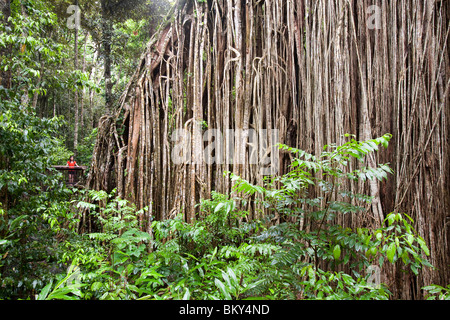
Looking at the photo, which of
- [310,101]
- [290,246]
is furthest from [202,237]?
[310,101]

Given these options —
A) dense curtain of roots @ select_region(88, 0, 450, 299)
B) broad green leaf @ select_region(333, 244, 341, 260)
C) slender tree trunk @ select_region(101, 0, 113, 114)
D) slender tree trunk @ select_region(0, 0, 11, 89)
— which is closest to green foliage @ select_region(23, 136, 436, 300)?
broad green leaf @ select_region(333, 244, 341, 260)

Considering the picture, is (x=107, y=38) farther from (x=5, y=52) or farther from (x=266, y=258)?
(x=266, y=258)

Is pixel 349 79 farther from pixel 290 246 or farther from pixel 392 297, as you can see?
pixel 392 297

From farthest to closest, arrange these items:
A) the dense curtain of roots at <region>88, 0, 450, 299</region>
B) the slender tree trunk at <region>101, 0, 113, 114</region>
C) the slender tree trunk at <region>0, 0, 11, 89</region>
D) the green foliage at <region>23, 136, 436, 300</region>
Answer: the slender tree trunk at <region>101, 0, 113, 114</region>
the slender tree trunk at <region>0, 0, 11, 89</region>
the dense curtain of roots at <region>88, 0, 450, 299</region>
the green foliage at <region>23, 136, 436, 300</region>

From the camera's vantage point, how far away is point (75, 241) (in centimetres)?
217

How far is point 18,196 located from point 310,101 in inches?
109

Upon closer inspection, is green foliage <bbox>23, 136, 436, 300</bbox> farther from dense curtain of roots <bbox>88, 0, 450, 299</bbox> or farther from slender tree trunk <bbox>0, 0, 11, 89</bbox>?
slender tree trunk <bbox>0, 0, 11, 89</bbox>

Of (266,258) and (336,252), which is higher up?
(336,252)

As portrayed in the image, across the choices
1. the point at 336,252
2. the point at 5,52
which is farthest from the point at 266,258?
the point at 5,52

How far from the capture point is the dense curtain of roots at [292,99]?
180 centimetres

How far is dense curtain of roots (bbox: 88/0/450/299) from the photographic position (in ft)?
5.91

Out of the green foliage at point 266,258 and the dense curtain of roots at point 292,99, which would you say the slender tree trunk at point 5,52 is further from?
the green foliage at point 266,258

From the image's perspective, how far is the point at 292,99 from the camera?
257 cm

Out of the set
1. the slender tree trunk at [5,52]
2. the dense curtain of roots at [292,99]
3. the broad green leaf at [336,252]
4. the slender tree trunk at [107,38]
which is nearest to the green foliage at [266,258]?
the broad green leaf at [336,252]
